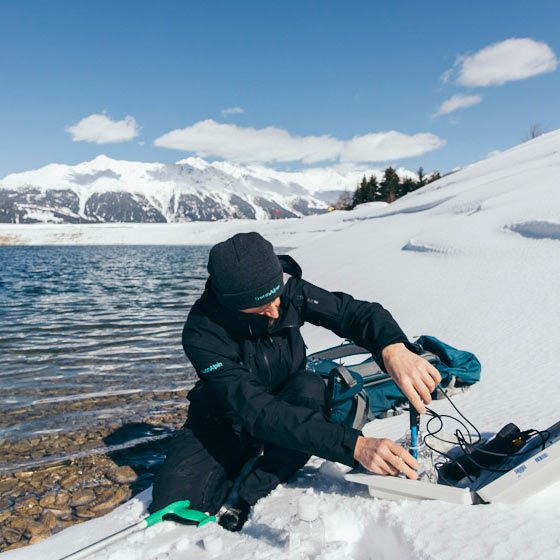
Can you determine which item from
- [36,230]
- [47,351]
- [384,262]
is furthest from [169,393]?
[36,230]

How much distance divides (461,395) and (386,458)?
1.96m

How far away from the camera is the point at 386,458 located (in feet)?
6.51

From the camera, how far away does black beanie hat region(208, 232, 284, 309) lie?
2266 mm

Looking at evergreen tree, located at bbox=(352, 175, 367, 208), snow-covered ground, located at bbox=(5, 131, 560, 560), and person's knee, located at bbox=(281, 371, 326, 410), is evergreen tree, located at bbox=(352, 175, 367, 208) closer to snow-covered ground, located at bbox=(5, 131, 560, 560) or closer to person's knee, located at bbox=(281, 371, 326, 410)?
snow-covered ground, located at bbox=(5, 131, 560, 560)

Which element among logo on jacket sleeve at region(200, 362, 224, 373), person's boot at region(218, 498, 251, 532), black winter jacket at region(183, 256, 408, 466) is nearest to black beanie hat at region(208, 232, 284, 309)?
black winter jacket at region(183, 256, 408, 466)

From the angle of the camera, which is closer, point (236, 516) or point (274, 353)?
point (236, 516)

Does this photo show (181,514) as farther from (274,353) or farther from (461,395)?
(461,395)

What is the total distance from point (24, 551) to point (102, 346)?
5402 millimetres

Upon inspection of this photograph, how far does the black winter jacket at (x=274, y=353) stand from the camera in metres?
2.13

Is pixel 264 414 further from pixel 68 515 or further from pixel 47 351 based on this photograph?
pixel 47 351

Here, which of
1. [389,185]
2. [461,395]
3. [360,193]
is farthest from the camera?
[360,193]

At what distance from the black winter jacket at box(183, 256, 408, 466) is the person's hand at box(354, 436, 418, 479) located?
8cm

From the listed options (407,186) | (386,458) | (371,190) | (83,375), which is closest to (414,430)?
(386,458)

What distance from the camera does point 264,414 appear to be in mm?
2168
